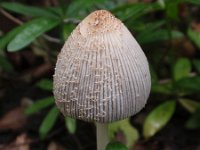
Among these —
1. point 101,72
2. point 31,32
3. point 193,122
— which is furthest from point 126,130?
point 101,72

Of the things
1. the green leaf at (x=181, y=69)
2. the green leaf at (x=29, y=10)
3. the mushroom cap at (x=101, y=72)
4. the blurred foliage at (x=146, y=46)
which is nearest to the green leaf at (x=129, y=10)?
the blurred foliage at (x=146, y=46)

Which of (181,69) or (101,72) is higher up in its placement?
(101,72)

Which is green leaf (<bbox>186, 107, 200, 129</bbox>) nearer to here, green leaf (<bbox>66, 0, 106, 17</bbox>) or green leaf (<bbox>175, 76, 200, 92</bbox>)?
green leaf (<bbox>175, 76, 200, 92</bbox>)

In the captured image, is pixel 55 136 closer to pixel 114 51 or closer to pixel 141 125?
pixel 141 125

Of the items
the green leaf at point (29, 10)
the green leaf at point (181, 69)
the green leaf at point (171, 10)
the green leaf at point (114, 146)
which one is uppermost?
the green leaf at point (29, 10)

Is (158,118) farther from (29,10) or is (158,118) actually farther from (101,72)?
(101,72)

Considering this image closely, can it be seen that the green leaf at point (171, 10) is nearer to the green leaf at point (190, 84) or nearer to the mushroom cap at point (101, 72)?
the green leaf at point (190, 84)

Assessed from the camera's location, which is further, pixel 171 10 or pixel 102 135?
pixel 171 10

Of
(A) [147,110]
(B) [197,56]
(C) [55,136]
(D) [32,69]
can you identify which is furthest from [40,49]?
(B) [197,56]
